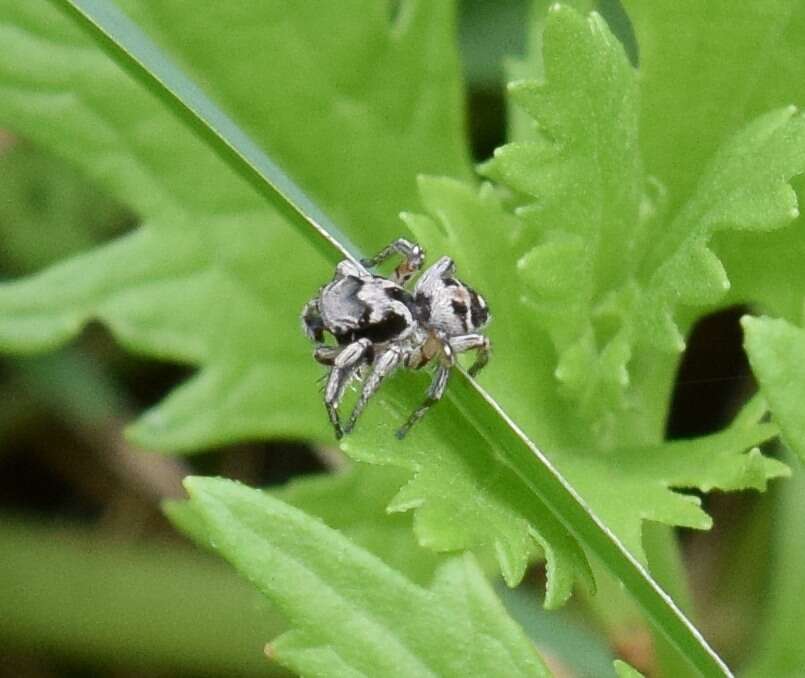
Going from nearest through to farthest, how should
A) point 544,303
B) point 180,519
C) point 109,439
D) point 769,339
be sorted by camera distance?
1. point 769,339
2. point 544,303
3. point 180,519
4. point 109,439

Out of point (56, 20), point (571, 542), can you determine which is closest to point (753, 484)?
point (571, 542)

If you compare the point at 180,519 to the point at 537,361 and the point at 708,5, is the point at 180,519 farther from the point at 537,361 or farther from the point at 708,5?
the point at 708,5

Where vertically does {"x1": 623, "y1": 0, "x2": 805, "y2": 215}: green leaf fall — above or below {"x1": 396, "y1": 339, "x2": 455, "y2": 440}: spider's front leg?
above

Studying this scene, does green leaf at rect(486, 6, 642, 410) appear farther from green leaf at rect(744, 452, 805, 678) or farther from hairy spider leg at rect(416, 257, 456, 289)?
green leaf at rect(744, 452, 805, 678)

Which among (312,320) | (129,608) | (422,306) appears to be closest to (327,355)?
(312,320)

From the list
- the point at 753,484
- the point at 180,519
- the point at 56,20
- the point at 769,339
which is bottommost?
the point at 753,484

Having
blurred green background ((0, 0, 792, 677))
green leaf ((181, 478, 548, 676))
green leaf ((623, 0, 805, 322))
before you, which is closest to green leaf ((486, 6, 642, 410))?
green leaf ((623, 0, 805, 322))
